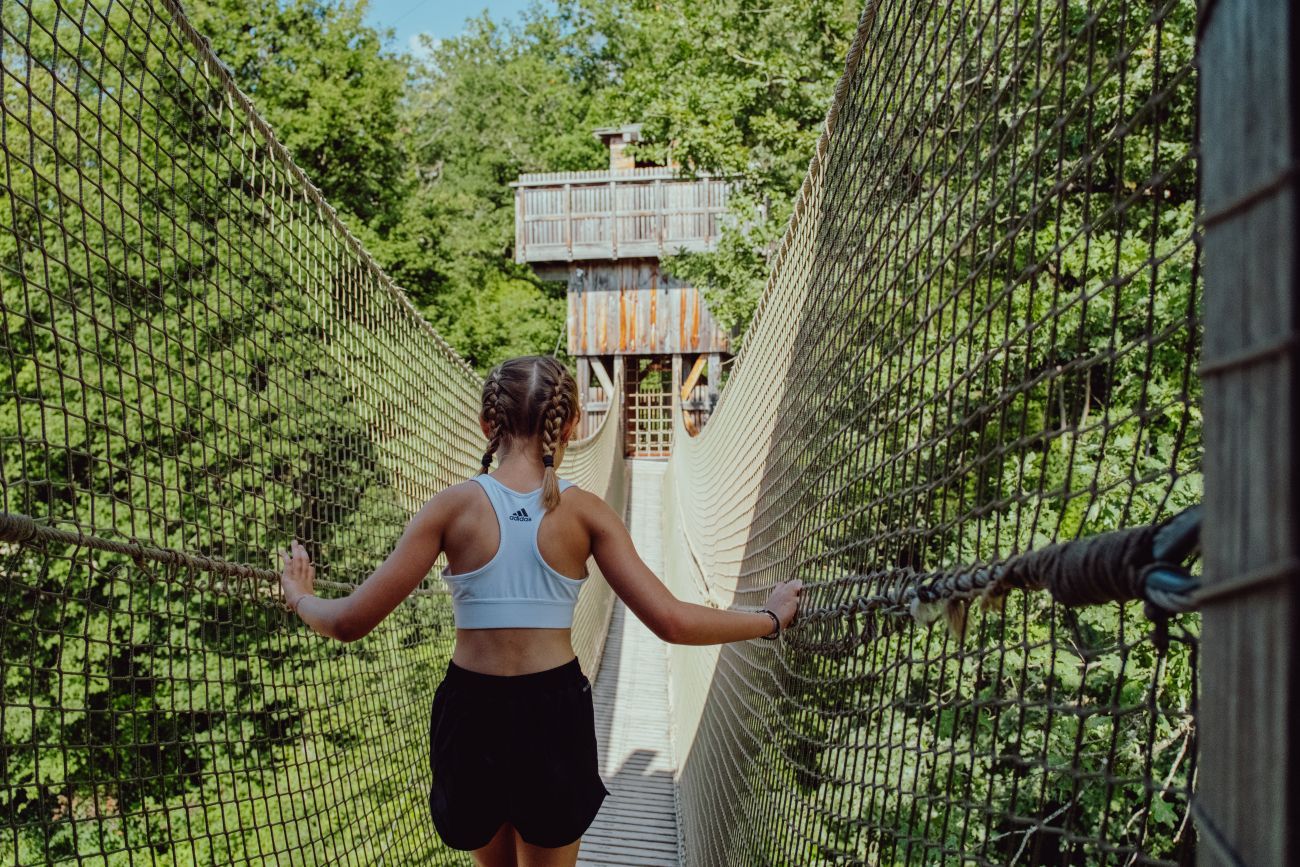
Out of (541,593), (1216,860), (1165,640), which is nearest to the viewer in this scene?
(1216,860)

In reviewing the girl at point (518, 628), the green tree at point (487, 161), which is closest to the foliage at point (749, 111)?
the girl at point (518, 628)

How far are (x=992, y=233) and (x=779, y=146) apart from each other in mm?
7244

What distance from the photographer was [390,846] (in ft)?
9.25

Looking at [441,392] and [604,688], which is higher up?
[441,392]

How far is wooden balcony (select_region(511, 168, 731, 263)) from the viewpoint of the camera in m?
14.6

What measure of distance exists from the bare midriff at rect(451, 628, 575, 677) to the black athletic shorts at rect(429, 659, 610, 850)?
1 cm

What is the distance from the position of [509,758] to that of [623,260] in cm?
1392

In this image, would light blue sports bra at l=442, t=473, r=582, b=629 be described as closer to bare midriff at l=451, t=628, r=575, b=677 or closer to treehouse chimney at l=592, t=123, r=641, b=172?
bare midriff at l=451, t=628, r=575, b=677

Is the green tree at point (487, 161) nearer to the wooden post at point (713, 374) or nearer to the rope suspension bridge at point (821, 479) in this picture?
the wooden post at point (713, 374)

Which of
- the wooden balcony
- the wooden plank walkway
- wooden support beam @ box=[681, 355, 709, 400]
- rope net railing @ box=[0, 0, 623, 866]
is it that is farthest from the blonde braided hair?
wooden support beam @ box=[681, 355, 709, 400]

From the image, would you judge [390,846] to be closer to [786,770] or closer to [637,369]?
[786,770]

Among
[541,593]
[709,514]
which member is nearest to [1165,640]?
[541,593]

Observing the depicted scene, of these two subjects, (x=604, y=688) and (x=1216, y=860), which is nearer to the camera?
(x=1216, y=860)

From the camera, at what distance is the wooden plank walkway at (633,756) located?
460cm
